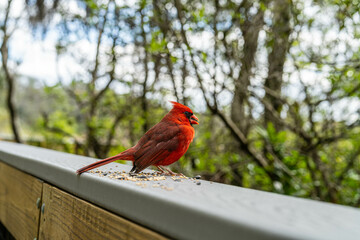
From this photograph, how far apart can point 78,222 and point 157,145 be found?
365 millimetres

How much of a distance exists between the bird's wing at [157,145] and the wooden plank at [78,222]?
9.0 inches

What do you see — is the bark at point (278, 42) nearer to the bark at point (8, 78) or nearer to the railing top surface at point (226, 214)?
the railing top surface at point (226, 214)

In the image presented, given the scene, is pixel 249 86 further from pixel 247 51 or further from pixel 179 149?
pixel 179 149

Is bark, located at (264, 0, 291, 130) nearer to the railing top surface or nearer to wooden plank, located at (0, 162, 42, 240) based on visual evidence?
wooden plank, located at (0, 162, 42, 240)

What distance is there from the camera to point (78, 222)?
0.80 meters

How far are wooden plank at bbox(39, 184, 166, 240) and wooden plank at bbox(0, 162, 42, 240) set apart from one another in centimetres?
9

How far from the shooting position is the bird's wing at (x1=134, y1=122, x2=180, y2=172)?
1051 mm

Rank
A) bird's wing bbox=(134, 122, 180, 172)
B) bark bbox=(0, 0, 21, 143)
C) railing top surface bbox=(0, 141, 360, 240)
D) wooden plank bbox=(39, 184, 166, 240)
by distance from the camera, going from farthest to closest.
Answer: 1. bark bbox=(0, 0, 21, 143)
2. bird's wing bbox=(134, 122, 180, 172)
3. wooden plank bbox=(39, 184, 166, 240)
4. railing top surface bbox=(0, 141, 360, 240)

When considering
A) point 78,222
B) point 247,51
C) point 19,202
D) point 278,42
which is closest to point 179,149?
point 78,222

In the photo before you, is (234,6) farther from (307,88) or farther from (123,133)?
(123,133)

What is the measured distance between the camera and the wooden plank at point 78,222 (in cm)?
63

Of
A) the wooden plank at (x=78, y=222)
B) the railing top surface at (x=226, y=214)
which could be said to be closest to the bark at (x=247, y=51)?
the wooden plank at (x=78, y=222)

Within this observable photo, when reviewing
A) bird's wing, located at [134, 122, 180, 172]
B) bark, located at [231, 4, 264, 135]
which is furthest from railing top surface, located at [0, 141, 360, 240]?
bark, located at [231, 4, 264, 135]

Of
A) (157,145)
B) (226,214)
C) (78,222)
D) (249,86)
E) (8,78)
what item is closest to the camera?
(226,214)
